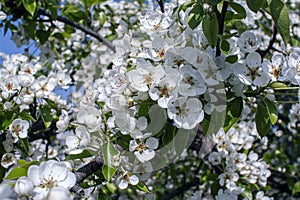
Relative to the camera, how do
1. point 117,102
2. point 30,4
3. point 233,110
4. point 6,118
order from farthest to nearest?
point 30,4 → point 6,118 → point 233,110 → point 117,102

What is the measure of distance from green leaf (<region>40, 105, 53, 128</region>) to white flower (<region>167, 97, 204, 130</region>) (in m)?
0.79

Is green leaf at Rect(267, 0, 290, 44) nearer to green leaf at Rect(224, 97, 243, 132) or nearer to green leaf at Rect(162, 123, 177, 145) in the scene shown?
green leaf at Rect(224, 97, 243, 132)

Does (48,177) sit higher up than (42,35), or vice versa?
(48,177)

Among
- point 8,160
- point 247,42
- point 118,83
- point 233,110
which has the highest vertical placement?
point 247,42

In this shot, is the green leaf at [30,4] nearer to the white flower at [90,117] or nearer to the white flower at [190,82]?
→ the white flower at [90,117]

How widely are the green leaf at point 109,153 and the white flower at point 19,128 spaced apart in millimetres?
548

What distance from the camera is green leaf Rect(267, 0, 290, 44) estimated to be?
1.55 meters

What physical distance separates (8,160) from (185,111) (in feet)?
2.87

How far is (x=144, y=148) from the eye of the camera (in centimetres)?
162

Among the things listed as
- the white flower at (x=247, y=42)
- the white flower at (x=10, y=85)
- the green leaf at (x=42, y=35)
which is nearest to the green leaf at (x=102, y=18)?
the green leaf at (x=42, y=35)

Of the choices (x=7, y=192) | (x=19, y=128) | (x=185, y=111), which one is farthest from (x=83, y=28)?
(x=7, y=192)

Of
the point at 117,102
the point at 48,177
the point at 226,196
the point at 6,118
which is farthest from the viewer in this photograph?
the point at 226,196

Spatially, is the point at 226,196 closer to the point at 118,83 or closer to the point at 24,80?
the point at 118,83

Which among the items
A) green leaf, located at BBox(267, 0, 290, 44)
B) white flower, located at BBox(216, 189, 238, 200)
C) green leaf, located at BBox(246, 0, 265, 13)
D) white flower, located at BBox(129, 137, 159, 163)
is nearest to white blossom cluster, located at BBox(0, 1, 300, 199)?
white flower, located at BBox(129, 137, 159, 163)
